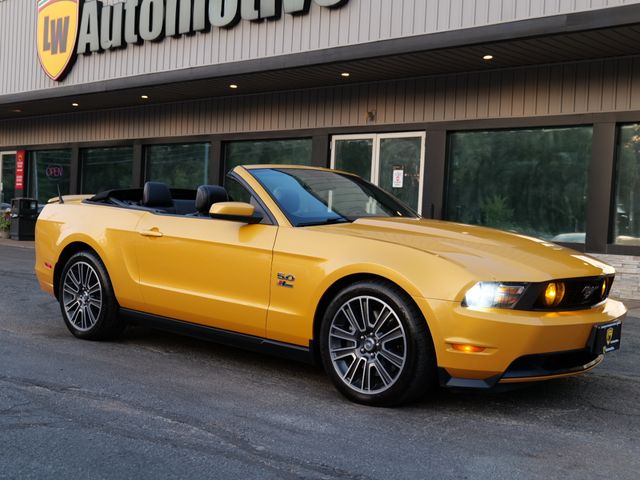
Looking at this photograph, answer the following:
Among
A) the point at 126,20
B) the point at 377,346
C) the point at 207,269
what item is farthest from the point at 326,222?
the point at 126,20

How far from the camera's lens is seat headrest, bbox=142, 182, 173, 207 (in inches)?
234

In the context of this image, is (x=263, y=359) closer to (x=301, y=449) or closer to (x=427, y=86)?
(x=301, y=449)

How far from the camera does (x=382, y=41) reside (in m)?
10.6

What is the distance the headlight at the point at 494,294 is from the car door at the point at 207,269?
4.65 ft

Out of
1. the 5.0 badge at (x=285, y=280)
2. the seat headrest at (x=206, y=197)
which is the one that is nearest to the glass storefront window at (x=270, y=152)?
the seat headrest at (x=206, y=197)

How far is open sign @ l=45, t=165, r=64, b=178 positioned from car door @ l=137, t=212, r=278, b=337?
1672 centimetres

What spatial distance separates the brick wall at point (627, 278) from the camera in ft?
33.0

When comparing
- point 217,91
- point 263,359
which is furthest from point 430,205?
point 263,359

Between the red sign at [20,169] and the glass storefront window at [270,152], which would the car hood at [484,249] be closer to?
the glass storefront window at [270,152]

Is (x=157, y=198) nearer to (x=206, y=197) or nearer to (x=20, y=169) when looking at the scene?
(x=206, y=197)

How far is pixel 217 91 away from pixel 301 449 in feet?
41.0

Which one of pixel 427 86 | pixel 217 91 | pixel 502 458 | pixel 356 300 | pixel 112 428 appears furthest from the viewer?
pixel 217 91

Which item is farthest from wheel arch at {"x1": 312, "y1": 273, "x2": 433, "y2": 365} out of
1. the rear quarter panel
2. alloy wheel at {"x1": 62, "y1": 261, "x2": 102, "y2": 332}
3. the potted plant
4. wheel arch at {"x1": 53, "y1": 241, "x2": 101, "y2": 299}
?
the potted plant

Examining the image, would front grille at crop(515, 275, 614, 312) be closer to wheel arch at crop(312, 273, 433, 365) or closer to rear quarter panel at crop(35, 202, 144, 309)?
wheel arch at crop(312, 273, 433, 365)
